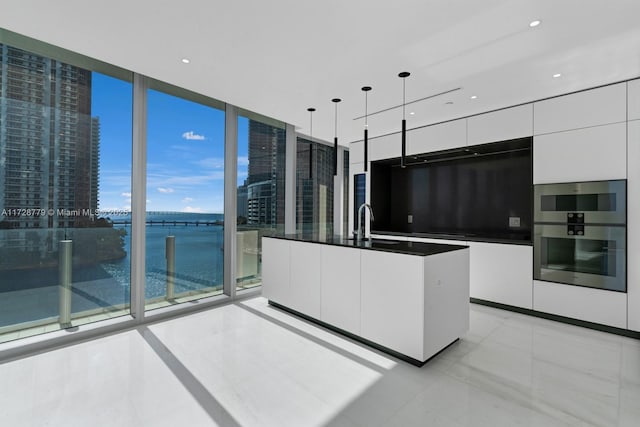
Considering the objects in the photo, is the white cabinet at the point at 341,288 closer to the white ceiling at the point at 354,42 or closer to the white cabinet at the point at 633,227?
the white ceiling at the point at 354,42

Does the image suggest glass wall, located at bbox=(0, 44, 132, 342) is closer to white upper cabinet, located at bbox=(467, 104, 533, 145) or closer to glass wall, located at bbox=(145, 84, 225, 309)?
glass wall, located at bbox=(145, 84, 225, 309)

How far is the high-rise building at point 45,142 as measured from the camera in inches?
104

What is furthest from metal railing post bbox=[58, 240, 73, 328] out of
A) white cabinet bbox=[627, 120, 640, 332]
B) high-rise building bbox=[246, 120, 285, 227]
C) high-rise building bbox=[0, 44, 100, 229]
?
white cabinet bbox=[627, 120, 640, 332]

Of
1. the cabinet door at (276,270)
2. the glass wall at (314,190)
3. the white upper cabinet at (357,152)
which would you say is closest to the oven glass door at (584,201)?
the white upper cabinet at (357,152)

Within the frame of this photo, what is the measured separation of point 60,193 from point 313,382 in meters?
2.87

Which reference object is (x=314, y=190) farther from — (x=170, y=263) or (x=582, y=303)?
(x=582, y=303)

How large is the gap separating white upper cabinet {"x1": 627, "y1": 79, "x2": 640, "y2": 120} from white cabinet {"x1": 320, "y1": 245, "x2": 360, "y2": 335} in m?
3.06

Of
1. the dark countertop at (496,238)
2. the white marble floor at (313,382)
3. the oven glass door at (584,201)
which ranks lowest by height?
the white marble floor at (313,382)

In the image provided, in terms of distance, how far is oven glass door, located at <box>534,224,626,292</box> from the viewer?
3092mm

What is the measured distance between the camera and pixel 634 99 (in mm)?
3027

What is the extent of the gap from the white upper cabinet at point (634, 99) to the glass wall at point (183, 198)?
4559 millimetres

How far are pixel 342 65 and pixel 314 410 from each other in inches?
112

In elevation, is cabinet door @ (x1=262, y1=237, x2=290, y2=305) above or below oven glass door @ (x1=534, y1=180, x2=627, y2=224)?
below

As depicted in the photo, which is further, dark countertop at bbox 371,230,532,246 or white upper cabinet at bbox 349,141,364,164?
white upper cabinet at bbox 349,141,364,164
